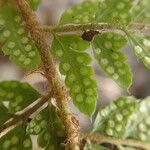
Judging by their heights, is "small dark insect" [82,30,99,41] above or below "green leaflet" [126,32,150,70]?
above

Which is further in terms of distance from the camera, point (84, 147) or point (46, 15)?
point (46, 15)

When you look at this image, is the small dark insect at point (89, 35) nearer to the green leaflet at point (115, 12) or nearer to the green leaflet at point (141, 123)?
the green leaflet at point (115, 12)

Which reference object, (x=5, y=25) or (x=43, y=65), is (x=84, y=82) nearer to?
(x=43, y=65)

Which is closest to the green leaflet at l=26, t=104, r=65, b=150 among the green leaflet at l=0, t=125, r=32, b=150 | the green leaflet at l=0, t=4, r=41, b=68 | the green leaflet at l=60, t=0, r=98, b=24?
the green leaflet at l=0, t=125, r=32, b=150

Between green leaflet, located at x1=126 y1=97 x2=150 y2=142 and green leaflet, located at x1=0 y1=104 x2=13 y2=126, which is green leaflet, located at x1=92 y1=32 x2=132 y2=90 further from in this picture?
green leaflet, located at x1=0 y1=104 x2=13 y2=126

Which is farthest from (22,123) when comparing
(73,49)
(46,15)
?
(46,15)

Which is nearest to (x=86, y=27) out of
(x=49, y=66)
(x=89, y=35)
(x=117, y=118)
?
(x=89, y=35)
